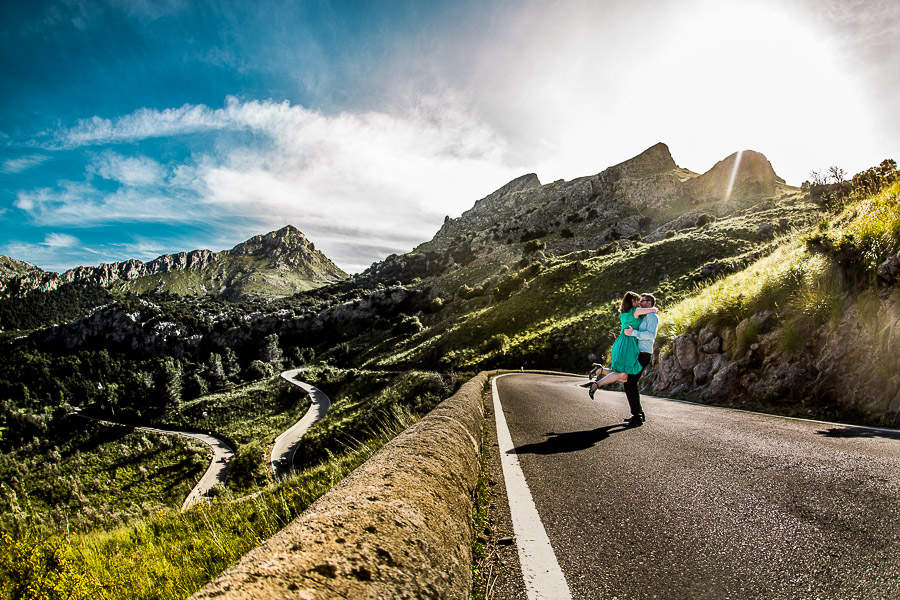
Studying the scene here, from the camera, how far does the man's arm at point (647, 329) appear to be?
6551mm

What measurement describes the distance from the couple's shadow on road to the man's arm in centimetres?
169

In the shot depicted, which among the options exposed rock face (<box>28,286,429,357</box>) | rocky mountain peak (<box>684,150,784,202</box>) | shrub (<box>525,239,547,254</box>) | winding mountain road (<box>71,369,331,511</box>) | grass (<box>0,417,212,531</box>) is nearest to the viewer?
winding mountain road (<box>71,369,331,511</box>)

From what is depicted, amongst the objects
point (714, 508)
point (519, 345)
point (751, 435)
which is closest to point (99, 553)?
point (714, 508)

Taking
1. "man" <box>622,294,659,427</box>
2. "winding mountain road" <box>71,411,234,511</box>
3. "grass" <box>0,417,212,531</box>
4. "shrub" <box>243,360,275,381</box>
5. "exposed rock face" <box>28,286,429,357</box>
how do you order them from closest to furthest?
"man" <box>622,294,659,427</box>, "winding mountain road" <box>71,411,234,511</box>, "grass" <box>0,417,212,531</box>, "shrub" <box>243,360,275,381</box>, "exposed rock face" <box>28,286,429,357</box>

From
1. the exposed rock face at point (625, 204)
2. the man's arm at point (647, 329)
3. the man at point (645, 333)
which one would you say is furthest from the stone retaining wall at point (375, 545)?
the exposed rock face at point (625, 204)

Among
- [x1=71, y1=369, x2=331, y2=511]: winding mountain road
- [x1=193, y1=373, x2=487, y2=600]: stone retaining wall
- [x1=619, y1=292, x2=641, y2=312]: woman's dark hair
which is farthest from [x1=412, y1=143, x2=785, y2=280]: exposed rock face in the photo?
[x1=193, y1=373, x2=487, y2=600]: stone retaining wall

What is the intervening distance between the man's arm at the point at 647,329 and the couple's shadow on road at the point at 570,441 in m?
1.69

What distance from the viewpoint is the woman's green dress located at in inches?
258

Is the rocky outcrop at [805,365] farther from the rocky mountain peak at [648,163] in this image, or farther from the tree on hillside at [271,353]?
the rocky mountain peak at [648,163]

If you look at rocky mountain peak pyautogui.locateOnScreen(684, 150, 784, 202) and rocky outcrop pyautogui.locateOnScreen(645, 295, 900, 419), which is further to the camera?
rocky mountain peak pyautogui.locateOnScreen(684, 150, 784, 202)

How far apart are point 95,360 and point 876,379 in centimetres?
17568

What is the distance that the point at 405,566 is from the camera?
1.54m

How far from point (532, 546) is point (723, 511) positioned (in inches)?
57.2

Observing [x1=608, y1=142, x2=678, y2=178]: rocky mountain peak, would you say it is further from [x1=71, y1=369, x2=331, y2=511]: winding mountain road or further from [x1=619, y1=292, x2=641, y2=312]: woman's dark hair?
[x1=619, y1=292, x2=641, y2=312]: woman's dark hair
